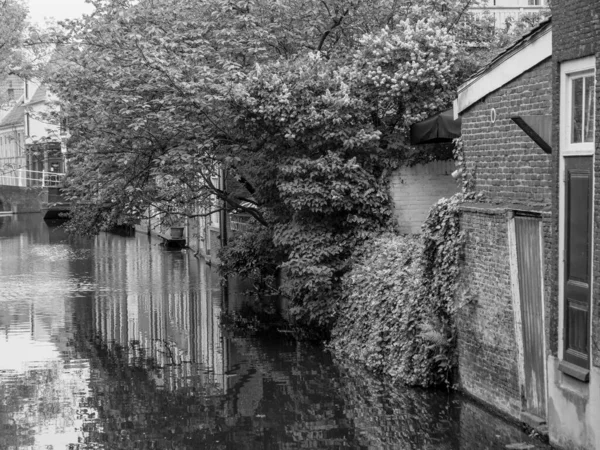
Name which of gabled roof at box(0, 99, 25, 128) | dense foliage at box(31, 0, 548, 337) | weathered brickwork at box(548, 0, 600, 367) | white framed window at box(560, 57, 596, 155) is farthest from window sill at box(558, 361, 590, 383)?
gabled roof at box(0, 99, 25, 128)

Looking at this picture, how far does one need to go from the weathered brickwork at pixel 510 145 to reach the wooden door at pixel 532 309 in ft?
A: 1.29

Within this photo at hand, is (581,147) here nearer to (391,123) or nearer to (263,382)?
(263,382)

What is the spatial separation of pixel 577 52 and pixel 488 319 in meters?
4.15

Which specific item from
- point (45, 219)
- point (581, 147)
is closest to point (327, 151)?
point (581, 147)

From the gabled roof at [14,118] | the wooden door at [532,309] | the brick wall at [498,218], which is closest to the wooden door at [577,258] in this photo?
the brick wall at [498,218]

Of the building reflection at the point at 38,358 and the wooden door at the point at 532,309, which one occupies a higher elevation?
the wooden door at the point at 532,309

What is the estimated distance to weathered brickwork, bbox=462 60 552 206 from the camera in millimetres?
11875

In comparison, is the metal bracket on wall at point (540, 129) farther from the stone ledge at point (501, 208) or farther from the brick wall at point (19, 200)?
the brick wall at point (19, 200)

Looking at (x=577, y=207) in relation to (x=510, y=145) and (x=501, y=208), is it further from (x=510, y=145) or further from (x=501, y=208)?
(x=510, y=145)

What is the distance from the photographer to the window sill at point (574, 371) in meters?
10.0

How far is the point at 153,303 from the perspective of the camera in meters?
26.6

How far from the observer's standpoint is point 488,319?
13023mm

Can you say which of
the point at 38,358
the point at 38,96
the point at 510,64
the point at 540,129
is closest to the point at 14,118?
the point at 38,96

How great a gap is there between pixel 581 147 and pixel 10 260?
108 feet
